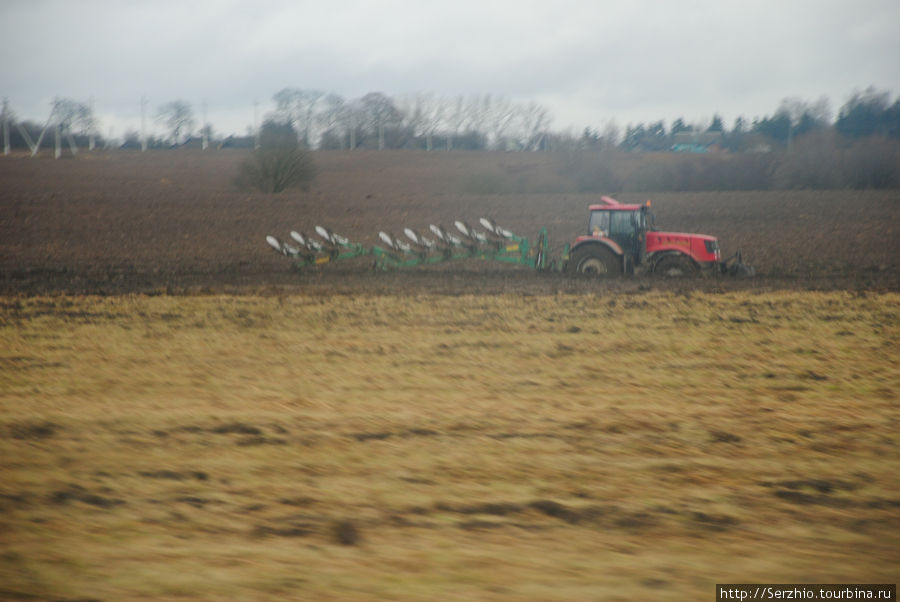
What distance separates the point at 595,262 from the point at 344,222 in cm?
1749

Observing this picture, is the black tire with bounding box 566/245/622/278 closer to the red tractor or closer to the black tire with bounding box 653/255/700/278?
the red tractor

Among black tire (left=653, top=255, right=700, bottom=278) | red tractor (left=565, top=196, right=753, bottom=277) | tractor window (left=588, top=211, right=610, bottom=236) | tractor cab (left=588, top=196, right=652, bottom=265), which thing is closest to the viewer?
black tire (left=653, top=255, right=700, bottom=278)

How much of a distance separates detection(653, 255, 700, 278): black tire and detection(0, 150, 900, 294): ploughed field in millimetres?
684

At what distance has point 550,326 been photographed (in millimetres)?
11312

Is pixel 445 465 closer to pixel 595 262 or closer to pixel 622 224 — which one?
pixel 595 262

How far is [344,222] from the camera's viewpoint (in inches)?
1307

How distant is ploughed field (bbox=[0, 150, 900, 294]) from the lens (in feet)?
61.2

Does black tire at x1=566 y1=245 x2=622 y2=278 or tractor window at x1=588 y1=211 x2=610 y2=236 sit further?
tractor window at x1=588 y1=211 x2=610 y2=236

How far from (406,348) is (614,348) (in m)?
2.57

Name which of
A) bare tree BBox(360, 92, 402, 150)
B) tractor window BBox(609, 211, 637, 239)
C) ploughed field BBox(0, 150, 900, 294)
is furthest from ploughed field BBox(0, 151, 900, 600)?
Result: bare tree BBox(360, 92, 402, 150)

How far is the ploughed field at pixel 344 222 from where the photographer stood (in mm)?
18641

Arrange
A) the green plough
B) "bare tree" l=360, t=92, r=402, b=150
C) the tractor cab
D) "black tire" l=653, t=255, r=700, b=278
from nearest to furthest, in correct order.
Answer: "black tire" l=653, t=255, r=700, b=278, the tractor cab, the green plough, "bare tree" l=360, t=92, r=402, b=150

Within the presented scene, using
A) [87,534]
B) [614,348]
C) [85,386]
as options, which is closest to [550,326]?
[614,348]

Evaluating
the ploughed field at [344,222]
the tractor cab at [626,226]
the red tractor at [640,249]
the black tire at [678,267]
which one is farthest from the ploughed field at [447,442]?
the ploughed field at [344,222]
